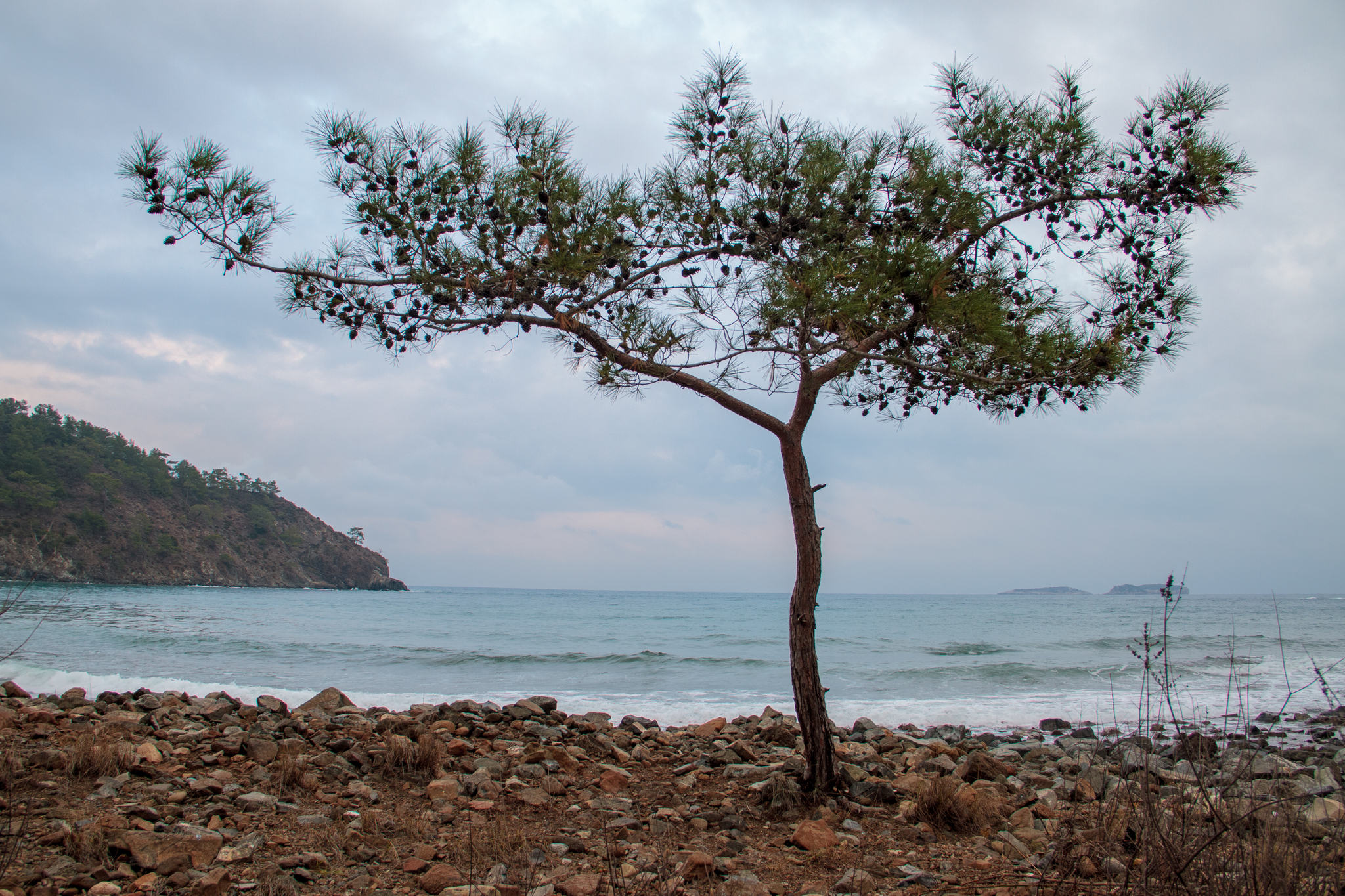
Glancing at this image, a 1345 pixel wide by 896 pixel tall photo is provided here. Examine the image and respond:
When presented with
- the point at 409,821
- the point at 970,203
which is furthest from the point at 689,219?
the point at 409,821

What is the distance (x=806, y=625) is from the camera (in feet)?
14.8

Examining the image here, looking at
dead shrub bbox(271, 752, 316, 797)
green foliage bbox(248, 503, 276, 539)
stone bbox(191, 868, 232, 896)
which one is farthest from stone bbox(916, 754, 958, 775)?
green foliage bbox(248, 503, 276, 539)

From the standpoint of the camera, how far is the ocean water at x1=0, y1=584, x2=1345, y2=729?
10594 millimetres

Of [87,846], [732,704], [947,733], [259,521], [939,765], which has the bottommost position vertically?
[732,704]

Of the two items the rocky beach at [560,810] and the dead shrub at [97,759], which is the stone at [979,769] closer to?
the rocky beach at [560,810]

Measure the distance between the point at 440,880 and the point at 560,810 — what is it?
4.00 ft

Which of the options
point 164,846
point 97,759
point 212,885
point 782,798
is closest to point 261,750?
point 97,759

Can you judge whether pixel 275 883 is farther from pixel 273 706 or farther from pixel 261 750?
pixel 273 706

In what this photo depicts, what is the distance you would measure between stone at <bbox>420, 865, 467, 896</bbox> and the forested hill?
85.4 ft

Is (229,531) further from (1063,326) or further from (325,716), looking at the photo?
(1063,326)

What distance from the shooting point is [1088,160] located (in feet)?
14.1

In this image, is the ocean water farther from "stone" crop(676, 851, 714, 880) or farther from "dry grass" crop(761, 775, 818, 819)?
"stone" crop(676, 851, 714, 880)

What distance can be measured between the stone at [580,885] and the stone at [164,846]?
4.91 feet

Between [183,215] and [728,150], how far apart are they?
2.85m
